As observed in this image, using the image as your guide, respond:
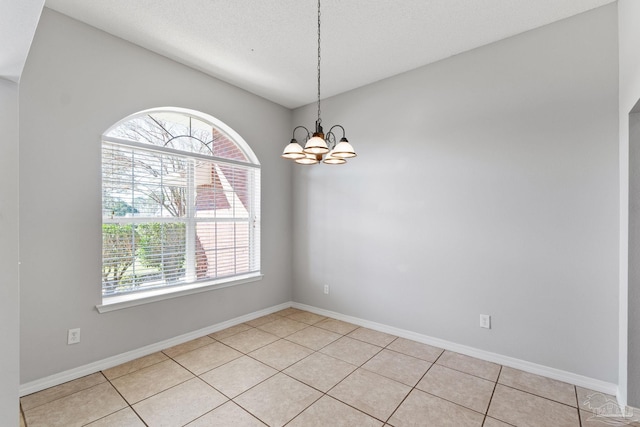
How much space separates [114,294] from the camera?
8.73 ft

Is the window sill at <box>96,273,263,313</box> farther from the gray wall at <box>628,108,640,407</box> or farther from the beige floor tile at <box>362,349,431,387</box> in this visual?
the gray wall at <box>628,108,640,407</box>

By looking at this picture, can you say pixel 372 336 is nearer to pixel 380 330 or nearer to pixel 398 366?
pixel 380 330

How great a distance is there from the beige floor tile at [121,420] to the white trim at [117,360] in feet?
2.39

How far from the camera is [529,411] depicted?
1.98 m

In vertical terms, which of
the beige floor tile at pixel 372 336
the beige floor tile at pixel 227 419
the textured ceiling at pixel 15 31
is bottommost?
the beige floor tile at pixel 372 336

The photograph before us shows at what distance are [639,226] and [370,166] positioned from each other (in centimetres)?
227

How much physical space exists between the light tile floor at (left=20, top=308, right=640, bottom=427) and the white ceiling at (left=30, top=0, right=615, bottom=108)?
116 inches

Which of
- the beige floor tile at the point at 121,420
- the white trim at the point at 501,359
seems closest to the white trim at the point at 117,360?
the beige floor tile at the point at 121,420

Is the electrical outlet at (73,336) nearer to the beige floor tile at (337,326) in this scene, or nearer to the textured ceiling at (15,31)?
the textured ceiling at (15,31)

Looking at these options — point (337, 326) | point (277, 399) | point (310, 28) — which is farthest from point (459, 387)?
point (310, 28)

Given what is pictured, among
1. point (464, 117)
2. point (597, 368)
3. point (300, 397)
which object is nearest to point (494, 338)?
point (597, 368)

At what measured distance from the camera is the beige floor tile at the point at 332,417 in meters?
1.86

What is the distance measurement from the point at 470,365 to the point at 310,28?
3.30 metres

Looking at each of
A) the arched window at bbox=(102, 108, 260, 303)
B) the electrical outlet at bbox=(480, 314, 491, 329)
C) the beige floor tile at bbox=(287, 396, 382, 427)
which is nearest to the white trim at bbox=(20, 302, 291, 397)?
the arched window at bbox=(102, 108, 260, 303)
